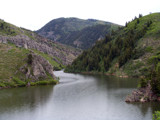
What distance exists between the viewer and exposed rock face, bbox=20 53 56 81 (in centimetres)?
12694

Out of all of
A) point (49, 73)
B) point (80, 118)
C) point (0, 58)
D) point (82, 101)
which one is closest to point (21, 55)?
point (0, 58)

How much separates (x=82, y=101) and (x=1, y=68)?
214 feet

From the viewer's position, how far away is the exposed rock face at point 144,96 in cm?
7744

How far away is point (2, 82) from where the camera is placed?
11488 cm

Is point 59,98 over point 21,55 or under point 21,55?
under

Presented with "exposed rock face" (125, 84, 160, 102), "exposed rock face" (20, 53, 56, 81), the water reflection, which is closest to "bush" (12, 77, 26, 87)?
"exposed rock face" (20, 53, 56, 81)

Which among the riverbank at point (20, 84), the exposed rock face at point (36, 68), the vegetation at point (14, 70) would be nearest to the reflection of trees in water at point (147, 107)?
the riverbank at point (20, 84)

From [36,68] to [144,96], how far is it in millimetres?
76329

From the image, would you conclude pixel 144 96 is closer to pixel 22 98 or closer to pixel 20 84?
pixel 22 98

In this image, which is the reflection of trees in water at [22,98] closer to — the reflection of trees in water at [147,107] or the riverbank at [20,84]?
the riverbank at [20,84]

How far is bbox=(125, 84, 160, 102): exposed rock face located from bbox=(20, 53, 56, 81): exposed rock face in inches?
2696

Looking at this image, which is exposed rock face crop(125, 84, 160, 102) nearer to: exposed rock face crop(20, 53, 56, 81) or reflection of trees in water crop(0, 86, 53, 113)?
reflection of trees in water crop(0, 86, 53, 113)

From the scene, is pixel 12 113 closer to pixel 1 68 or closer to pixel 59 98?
pixel 59 98

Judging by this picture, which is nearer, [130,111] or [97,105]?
[130,111]
